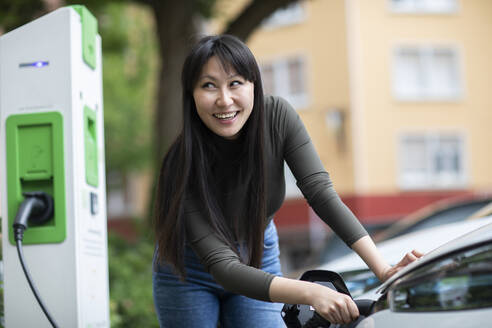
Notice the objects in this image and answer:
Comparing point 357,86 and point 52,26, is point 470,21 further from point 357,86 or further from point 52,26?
point 52,26

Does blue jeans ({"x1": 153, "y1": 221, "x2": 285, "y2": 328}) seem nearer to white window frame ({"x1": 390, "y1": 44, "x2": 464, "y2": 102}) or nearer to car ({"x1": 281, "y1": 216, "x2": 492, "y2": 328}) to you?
car ({"x1": 281, "y1": 216, "x2": 492, "y2": 328})

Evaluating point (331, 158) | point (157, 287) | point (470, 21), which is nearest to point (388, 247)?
point (157, 287)

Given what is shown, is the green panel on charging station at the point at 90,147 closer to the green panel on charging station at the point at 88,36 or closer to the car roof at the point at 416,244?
the green panel on charging station at the point at 88,36

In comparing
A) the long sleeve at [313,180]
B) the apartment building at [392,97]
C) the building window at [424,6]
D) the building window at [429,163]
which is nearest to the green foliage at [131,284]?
the long sleeve at [313,180]

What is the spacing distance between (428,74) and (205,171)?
2028 cm

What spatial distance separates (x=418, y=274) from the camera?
73.8 inches

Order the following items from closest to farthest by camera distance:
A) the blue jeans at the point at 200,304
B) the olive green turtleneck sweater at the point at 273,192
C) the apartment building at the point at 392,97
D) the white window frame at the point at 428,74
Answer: the olive green turtleneck sweater at the point at 273,192, the blue jeans at the point at 200,304, the apartment building at the point at 392,97, the white window frame at the point at 428,74

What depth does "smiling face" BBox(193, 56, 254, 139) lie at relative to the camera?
2.44 m

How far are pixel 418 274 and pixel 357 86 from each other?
19.9m

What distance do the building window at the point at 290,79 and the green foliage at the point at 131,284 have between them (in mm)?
14631

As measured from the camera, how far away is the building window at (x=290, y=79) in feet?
73.2

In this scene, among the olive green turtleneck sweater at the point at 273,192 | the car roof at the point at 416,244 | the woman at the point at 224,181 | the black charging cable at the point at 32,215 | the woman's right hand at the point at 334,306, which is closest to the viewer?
the woman's right hand at the point at 334,306

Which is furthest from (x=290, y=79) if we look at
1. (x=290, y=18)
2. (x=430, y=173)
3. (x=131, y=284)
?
(x=131, y=284)

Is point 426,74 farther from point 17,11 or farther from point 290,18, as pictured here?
point 17,11
